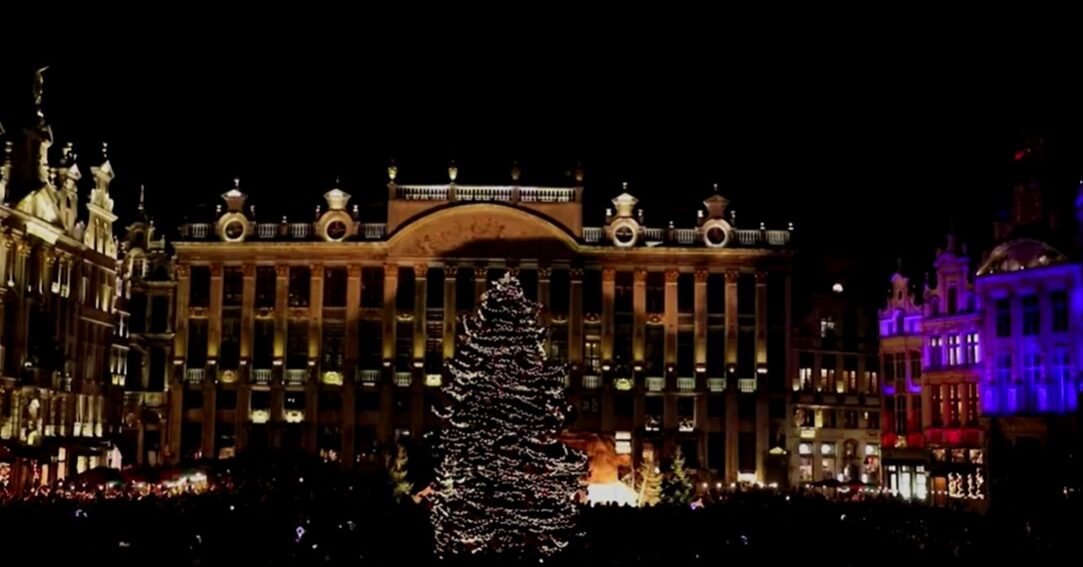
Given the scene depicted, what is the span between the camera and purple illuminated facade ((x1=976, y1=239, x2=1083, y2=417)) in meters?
51.6

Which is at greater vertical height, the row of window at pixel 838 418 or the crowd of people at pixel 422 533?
the row of window at pixel 838 418

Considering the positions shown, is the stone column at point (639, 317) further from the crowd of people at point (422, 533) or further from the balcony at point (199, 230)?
the crowd of people at point (422, 533)

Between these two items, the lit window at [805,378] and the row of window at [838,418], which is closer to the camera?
the lit window at [805,378]

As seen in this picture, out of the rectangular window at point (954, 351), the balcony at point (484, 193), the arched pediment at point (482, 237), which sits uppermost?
the balcony at point (484, 193)

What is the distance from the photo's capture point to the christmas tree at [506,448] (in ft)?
94.9

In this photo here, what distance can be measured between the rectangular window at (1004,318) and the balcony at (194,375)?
116 ft

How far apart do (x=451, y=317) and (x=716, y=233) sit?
13.1 meters

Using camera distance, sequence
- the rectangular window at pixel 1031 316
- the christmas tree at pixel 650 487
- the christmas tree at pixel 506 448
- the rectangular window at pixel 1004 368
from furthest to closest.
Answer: the rectangular window at pixel 1004 368, the rectangular window at pixel 1031 316, the christmas tree at pixel 650 487, the christmas tree at pixel 506 448

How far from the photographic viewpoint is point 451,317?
65.3 metres

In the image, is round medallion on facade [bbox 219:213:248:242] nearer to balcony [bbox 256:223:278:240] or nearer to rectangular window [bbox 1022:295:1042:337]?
balcony [bbox 256:223:278:240]

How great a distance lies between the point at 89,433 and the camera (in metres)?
60.2

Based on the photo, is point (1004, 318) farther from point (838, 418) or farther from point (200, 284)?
point (200, 284)

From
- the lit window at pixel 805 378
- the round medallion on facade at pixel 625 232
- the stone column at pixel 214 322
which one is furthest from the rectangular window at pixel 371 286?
the lit window at pixel 805 378

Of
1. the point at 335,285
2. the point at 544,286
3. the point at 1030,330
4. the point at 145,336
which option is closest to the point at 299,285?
the point at 335,285
